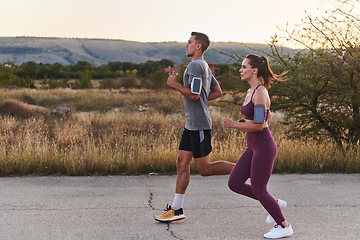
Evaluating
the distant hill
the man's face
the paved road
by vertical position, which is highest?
the distant hill

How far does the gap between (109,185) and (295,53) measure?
525cm

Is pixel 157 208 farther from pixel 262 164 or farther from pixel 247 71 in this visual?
pixel 247 71

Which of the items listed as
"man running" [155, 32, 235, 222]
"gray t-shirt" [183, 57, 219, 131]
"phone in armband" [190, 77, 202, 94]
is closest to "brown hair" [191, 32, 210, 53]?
"man running" [155, 32, 235, 222]

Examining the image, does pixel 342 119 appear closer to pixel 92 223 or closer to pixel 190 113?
pixel 190 113

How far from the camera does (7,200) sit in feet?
16.6

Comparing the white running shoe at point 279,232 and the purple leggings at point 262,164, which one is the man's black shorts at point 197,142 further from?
the white running shoe at point 279,232

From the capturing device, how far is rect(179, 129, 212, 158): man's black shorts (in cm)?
422

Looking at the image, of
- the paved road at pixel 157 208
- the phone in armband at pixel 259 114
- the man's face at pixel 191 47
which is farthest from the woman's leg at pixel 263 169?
the man's face at pixel 191 47

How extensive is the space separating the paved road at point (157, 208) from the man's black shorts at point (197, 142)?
81cm

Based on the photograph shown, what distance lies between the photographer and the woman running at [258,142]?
358 centimetres

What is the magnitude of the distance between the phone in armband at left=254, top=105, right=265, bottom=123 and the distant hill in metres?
150

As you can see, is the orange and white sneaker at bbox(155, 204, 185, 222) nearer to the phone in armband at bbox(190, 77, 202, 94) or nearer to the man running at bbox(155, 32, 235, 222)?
the man running at bbox(155, 32, 235, 222)

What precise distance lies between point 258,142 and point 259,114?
326mm

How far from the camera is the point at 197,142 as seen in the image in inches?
166
